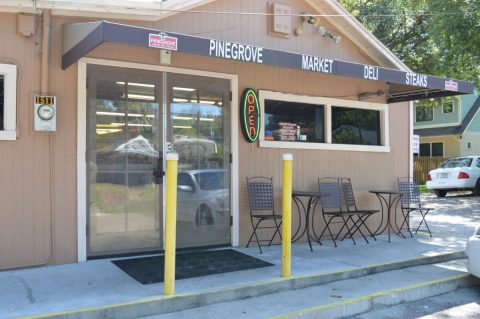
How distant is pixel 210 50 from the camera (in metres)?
5.61

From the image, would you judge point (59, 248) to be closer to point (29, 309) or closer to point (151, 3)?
Result: point (29, 309)

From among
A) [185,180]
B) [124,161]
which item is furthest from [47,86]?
[185,180]

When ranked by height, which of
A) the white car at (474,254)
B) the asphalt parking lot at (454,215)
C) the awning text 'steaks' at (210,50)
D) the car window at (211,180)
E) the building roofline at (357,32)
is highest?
the building roofline at (357,32)

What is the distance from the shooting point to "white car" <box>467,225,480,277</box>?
19.3ft

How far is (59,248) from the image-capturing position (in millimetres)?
6031

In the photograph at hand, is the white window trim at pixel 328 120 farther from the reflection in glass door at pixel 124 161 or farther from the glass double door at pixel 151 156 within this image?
the reflection in glass door at pixel 124 161

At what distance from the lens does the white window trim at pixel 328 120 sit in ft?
25.6

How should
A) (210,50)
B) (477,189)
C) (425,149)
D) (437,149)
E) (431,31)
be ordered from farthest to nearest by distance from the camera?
(425,149) < (437,149) < (477,189) < (431,31) < (210,50)

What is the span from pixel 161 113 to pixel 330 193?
127 inches

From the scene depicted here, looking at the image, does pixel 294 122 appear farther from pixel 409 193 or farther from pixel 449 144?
pixel 449 144

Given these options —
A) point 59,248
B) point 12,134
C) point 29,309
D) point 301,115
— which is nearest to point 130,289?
point 29,309

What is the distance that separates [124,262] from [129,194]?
908mm

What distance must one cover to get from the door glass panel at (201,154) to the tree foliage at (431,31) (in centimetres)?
946

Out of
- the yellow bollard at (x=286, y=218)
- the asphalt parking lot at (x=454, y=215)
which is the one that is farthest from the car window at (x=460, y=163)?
the yellow bollard at (x=286, y=218)
